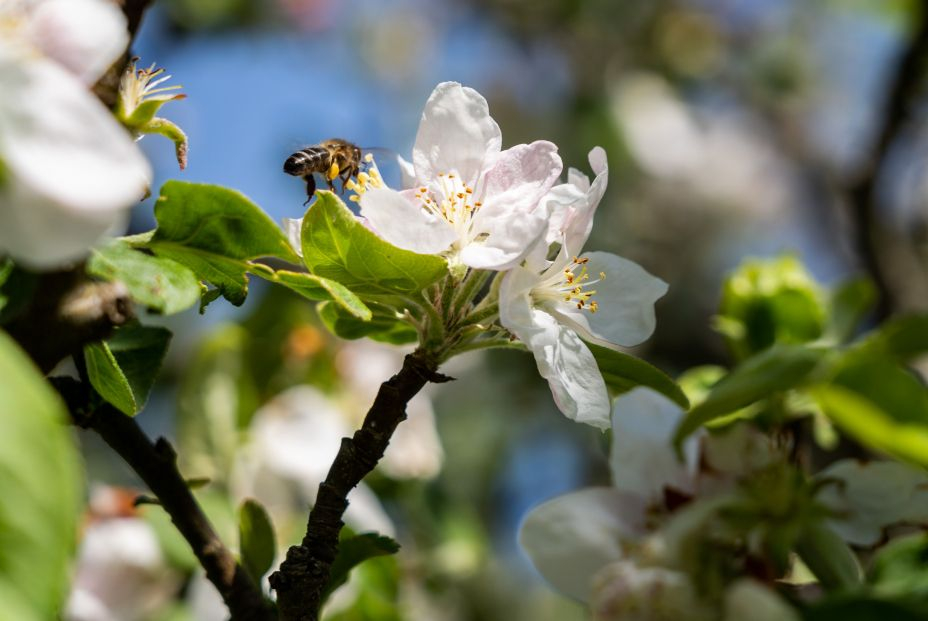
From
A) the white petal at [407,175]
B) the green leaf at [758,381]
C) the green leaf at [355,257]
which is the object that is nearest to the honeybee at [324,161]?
the white petal at [407,175]

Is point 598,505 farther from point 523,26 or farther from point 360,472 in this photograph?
point 523,26

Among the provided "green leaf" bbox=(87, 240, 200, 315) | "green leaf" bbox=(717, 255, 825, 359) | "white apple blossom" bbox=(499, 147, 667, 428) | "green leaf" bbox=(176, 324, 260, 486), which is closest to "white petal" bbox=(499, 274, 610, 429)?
"white apple blossom" bbox=(499, 147, 667, 428)

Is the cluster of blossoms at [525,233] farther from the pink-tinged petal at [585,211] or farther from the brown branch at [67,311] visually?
the brown branch at [67,311]

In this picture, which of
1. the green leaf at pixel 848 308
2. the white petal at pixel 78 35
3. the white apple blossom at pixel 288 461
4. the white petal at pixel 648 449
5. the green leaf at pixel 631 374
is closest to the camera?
the white petal at pixel 78 35

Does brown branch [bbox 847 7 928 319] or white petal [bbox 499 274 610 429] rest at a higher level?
white petal [bbox 499 274 610 429]

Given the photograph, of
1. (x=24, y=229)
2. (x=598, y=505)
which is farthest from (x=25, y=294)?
(x=598, y=505)

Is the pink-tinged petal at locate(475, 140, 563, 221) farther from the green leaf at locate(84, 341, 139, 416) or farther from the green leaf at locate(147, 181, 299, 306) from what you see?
the green leaf at locate(84, 341, 139, 416)

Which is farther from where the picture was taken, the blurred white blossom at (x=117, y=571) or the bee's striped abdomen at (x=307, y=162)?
the blurred white blossom at (x=117, y=571)
